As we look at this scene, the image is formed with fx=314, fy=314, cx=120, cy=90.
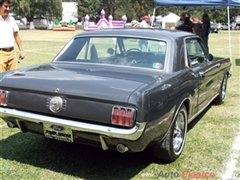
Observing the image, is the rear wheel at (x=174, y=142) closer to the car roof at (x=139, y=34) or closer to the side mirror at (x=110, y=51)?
the car roof at (x=139, y=34)

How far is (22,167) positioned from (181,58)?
2286mm

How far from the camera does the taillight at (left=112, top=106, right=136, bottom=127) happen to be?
2752mm

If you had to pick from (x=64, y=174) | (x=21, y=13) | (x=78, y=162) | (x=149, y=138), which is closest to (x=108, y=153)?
(x=78, y=162)

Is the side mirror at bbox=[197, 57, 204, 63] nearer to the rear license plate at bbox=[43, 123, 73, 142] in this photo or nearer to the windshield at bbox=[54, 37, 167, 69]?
the windshield at bbox=[54, 37, 167, 69]

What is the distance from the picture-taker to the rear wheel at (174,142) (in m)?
3.41

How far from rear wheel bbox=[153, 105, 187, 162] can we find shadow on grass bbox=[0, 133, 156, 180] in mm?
248

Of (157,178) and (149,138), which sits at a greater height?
(149,138)

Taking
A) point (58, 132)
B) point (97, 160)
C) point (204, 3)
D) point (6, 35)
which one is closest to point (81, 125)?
point (58, 132)

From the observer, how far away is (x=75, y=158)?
12.1ft

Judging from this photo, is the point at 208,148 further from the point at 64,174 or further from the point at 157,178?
the point at 64,174

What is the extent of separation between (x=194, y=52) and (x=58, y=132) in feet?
8.51

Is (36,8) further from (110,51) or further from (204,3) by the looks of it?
(110,51)

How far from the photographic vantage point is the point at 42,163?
11.6 feet

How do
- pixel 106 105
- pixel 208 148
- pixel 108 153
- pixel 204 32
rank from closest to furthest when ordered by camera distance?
pixel 106 105 < pixel 108 153 < pixel 208 148 < pixel 204 32
